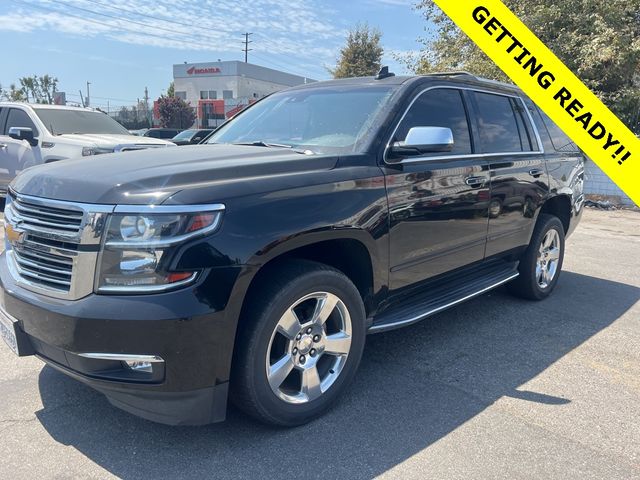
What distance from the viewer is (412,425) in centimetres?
299

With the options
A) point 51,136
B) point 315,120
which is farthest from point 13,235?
point 51,136

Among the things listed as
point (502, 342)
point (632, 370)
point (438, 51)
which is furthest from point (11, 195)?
point (438, 51)

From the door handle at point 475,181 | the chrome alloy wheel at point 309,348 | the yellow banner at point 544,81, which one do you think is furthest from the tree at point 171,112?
the chrome alloy wheel at point 309,348

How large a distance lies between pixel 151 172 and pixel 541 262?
4.10m

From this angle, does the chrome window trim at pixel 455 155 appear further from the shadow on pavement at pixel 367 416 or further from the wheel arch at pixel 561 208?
the shadow on pavement at pixel 367 416

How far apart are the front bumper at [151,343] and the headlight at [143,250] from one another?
52 millimetres

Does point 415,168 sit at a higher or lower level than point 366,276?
higher

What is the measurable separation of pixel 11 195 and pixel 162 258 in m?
1.34

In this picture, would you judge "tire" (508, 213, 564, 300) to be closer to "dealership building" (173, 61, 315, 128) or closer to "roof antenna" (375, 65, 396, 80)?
"roof antenna" (375, 65, 396, 80)

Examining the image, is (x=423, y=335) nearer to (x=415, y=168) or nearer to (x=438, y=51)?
(x=415, y=168)

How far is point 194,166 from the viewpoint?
2766 mm

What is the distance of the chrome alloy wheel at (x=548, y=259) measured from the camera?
17.3 ft

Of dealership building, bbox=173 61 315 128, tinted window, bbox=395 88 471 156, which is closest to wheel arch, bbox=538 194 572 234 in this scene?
tinted window, bbox=395 88 471 156

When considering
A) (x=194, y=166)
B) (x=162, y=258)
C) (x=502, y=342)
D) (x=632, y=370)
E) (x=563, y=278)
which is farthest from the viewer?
(x=563, y=278)
